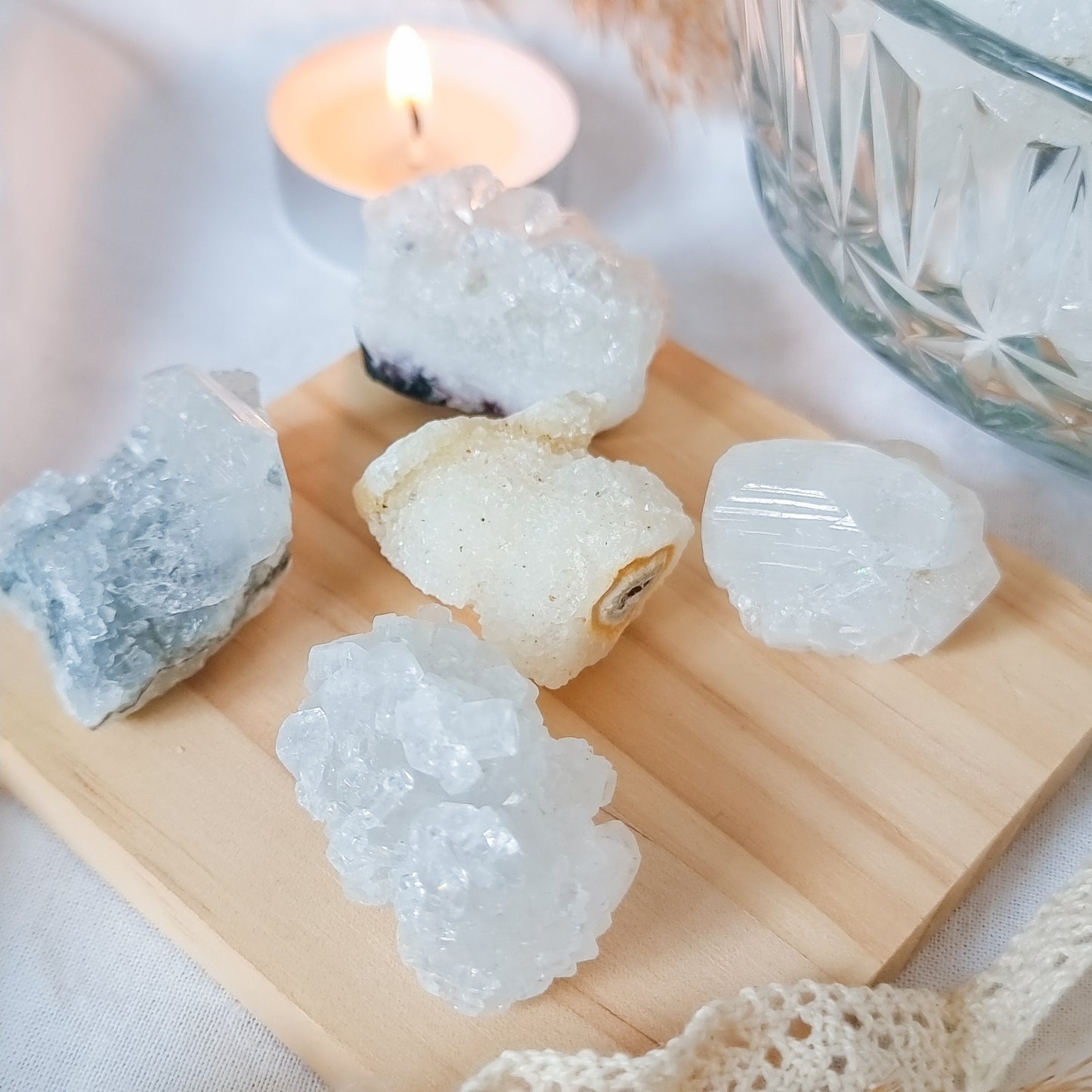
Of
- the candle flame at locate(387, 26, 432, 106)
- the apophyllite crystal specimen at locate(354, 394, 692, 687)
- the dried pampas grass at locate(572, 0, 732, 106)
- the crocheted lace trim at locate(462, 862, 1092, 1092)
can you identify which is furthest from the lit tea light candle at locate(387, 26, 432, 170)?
the crocheted lace trim at locate(462, 862, 1092, 1092)

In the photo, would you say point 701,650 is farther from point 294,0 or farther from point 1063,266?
point 294,0

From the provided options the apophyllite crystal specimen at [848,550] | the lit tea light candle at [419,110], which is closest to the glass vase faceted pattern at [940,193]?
the apophyllite crystal specimen at [848,550]

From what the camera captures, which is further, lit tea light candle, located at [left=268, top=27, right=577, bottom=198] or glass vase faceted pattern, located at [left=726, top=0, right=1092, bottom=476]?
lit tea light candle, located at [left=268, top=27, right=577, bottom=198]

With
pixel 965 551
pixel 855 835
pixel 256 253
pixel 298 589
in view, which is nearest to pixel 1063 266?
pixel 965 551

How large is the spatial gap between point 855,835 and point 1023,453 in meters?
0.25

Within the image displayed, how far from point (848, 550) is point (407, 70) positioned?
1.36 ft

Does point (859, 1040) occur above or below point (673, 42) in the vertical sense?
below

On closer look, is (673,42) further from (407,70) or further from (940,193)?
(940,193)

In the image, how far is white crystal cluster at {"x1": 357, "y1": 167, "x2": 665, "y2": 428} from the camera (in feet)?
1.87

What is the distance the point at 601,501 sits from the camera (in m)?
0.49

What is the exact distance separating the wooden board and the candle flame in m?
0.30

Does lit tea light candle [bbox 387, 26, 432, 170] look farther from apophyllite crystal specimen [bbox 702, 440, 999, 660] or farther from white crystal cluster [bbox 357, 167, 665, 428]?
apophyllite crystal specimen [bbox 702, 440, 999, 660]

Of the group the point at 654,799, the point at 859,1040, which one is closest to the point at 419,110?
the point at 654,799

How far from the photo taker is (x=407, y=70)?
746 mm
